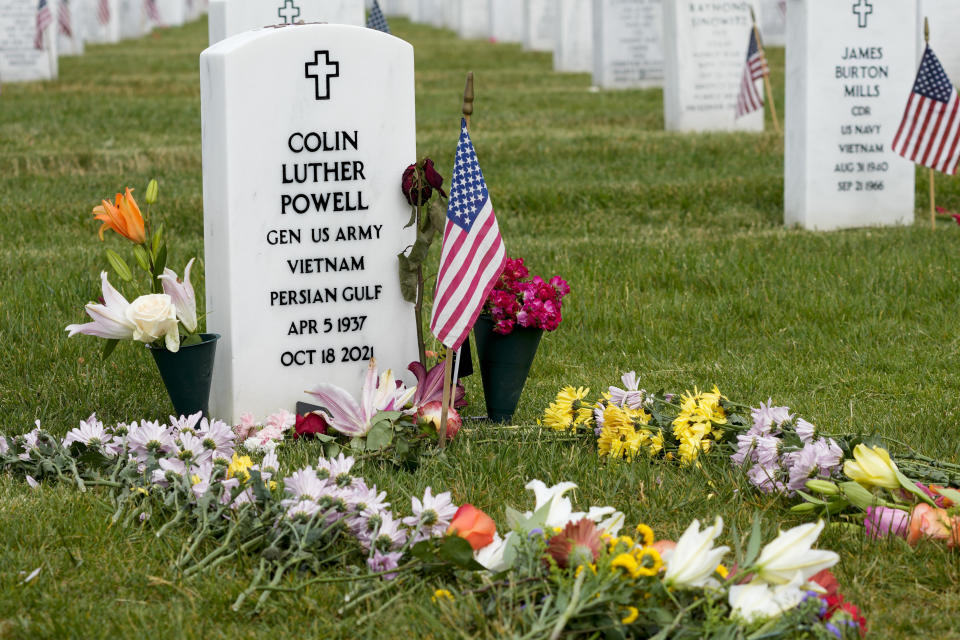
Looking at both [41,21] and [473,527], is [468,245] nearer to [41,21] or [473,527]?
[473,527]

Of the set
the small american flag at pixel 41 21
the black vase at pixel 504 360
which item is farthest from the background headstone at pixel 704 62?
the small american flag at pixel 41 21

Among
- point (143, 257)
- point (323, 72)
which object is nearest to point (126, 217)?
point (143, 257)

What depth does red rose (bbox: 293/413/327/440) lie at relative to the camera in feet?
13.7

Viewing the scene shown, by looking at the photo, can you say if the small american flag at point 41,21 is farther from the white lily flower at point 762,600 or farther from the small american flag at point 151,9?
the small american flag at point 151,9

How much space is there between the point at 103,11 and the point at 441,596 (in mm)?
31049

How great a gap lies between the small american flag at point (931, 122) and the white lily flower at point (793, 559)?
5.80 meters

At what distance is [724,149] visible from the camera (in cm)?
1074

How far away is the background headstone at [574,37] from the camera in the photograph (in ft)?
61.8

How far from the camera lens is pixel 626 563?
2.60m

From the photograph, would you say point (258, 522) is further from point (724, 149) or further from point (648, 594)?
point (724, 149)

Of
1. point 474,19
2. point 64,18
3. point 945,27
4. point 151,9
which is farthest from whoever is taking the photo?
point 151,9

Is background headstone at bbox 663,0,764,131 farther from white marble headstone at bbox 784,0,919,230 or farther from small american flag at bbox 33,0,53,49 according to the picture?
small american flag at bbox 33,0,53,49

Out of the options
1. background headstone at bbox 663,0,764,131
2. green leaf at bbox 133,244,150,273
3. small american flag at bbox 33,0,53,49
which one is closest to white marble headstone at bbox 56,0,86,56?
small american flag at bbox 33,0,53,49

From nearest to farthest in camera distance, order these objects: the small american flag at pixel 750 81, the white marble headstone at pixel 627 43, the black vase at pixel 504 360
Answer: the black vase at pixel 504 360 < the small american flag at pixel 750 81 < the white marble headstone at pixel 627 43
